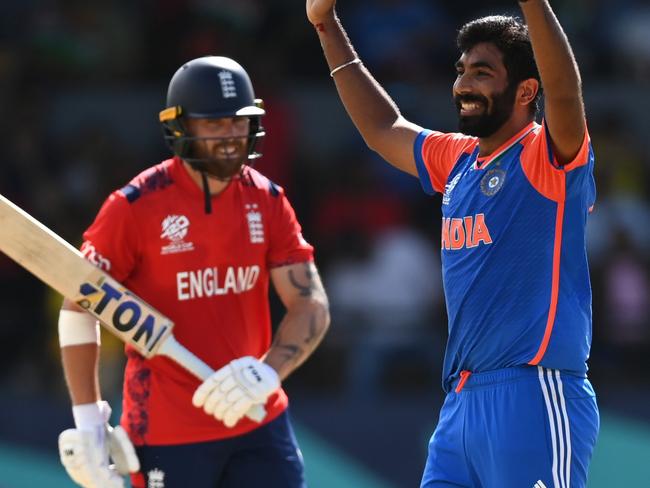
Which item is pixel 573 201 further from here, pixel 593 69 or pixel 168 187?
pixel 593 69

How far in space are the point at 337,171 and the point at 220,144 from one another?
14.1 feet

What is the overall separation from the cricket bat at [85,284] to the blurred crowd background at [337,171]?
10.1 feet

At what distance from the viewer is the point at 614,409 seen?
763cm

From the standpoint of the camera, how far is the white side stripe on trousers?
3992mm

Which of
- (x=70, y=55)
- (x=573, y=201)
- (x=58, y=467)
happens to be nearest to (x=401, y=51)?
(x=70, y=55)

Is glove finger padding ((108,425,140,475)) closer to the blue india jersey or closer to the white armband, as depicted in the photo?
the white armband

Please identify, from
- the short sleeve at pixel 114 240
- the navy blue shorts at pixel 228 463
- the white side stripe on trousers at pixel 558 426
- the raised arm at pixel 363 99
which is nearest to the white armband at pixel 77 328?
the short sleeve at pixel 114 240

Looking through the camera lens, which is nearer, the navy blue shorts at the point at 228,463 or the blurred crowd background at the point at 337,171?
the navy blue shorts at the point at 228,463

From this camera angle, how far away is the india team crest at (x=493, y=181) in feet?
13.5

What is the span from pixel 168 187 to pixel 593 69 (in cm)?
594

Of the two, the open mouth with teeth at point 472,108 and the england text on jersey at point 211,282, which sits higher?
the open mouth with teeth at point 472,108

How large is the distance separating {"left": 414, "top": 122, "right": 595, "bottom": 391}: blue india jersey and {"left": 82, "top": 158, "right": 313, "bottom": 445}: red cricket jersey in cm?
88

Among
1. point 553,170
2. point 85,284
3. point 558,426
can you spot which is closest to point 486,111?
point 553,170

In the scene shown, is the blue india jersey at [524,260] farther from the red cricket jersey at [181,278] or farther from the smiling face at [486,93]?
the red cricket jersey at [181,278]
